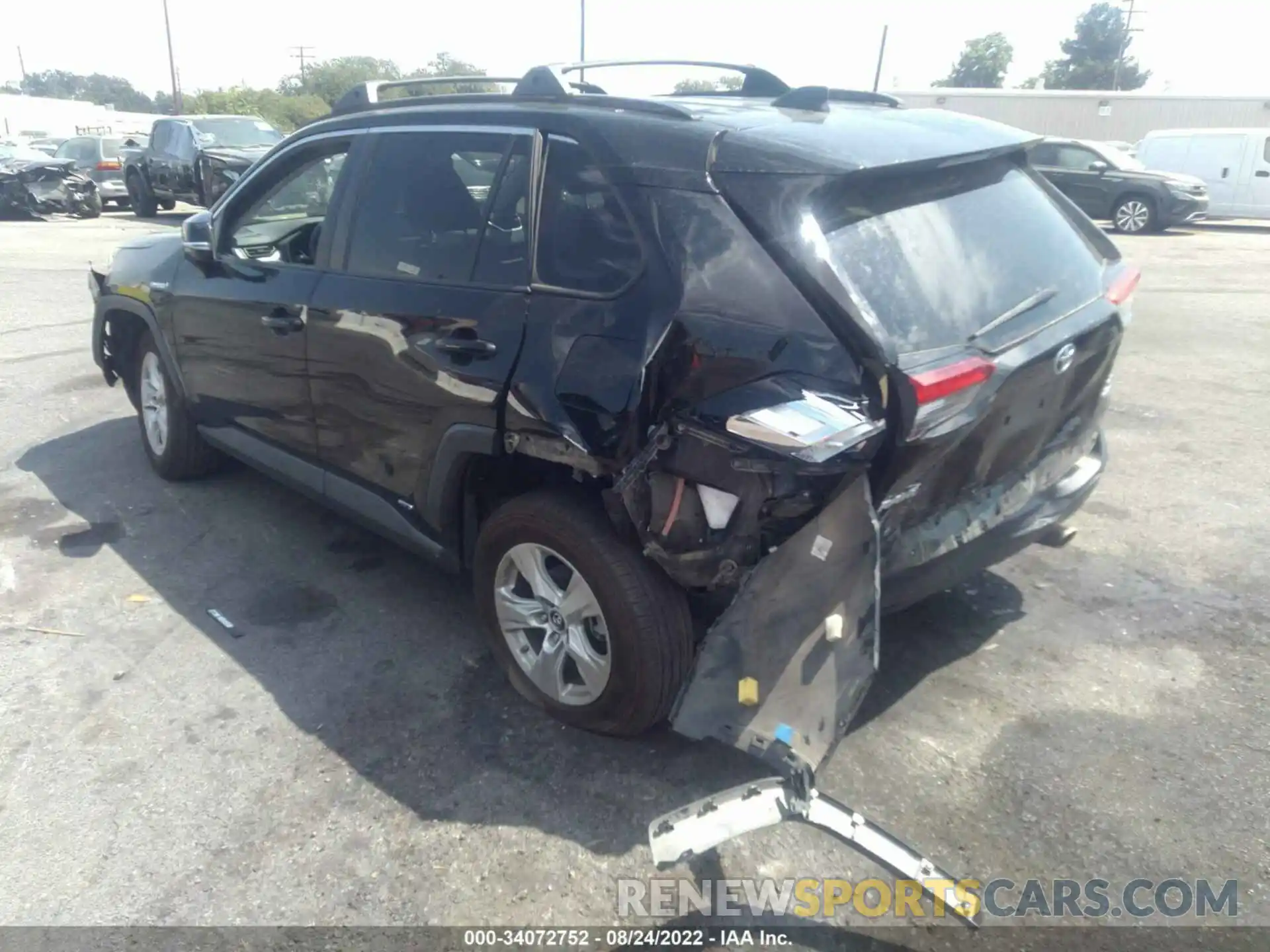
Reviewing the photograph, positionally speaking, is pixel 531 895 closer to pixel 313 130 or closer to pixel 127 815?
pixel 127 815

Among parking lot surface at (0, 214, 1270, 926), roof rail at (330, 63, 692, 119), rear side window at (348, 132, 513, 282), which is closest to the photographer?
parking lot surface at (0, 214, 1270, 926)

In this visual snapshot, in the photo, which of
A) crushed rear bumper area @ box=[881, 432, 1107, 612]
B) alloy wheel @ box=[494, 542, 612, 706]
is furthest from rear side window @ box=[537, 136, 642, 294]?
crushed rear bumper area @ box=[881, 432, 1107, 612]

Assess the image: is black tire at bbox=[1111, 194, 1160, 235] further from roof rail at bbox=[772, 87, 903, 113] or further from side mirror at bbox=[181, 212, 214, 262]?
side mirror at bbox=[181, 212, 214, 262]

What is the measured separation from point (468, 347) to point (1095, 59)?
82.2 meters

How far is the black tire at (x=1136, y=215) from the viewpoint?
1836cm

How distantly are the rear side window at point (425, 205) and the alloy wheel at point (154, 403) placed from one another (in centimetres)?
210

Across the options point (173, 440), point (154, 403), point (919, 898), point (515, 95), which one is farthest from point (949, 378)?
point (154, 403)

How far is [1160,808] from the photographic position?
113 inches

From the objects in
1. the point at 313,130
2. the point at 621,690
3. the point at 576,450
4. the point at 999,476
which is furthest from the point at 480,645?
the point at 313,130

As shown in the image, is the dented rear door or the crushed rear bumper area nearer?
the dented rear door

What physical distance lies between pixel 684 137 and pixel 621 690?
5.36 ft

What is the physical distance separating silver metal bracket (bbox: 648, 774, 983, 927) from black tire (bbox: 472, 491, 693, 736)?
45cm

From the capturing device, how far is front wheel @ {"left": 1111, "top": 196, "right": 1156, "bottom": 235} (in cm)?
1838

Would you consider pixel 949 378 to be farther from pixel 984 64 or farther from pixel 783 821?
pixel 984 64
